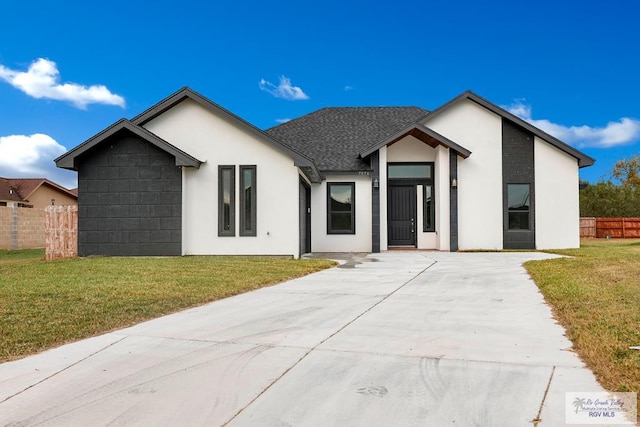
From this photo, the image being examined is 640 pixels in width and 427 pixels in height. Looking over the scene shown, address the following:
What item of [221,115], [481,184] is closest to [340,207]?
[481,184]

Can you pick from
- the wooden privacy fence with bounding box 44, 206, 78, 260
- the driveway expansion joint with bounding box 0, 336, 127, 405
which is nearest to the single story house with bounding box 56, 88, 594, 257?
the wooden privacy fence with bounding box 44, 206, 78, 260

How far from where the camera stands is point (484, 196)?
16516 millimetres

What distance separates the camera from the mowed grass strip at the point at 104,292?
456cm

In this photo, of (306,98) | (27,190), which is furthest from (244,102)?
(27,190)

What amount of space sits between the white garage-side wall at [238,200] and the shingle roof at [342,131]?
11.0 ft

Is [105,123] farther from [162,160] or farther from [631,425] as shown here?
[631,425]

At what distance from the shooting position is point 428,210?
55.9ft

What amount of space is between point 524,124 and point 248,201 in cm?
1044

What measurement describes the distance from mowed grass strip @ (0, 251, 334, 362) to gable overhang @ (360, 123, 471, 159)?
19.2 ft

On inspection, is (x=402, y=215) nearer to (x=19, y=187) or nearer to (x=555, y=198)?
(x=555, y=198)

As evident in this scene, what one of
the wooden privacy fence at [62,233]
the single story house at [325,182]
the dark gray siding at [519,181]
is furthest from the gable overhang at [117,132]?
the dark gray siding at [519,181]

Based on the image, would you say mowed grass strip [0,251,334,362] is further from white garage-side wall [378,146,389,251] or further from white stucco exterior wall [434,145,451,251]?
white stucco exterior wall [434,145,451,251]

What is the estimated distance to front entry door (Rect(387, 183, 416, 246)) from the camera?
17.0 m

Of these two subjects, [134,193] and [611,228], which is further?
[611,228]
